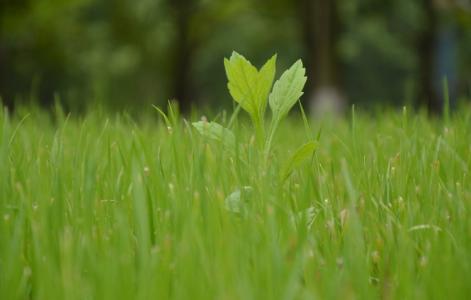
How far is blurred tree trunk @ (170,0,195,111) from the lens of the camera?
20.4 meters

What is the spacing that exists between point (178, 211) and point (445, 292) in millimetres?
545

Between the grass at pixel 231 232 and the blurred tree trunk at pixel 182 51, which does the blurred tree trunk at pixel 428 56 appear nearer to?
the blurred tree trunk at pixel 182 51

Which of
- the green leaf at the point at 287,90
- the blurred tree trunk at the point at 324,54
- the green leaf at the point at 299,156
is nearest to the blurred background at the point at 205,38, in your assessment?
the blurred tree trunk at the point at 324,54

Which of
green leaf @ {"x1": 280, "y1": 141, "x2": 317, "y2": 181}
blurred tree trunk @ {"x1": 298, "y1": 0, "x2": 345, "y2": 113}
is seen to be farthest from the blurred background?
green leaf @ {"x1": 280, "y1": 141, "x2": 317, "y2": 181}

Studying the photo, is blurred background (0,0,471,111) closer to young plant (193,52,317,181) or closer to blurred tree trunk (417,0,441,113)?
blurred tree trunk (417,0,441,113)

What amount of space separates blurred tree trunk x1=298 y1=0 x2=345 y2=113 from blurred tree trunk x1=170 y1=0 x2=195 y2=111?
24.6 feet

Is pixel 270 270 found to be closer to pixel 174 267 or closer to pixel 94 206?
pixel 174 267

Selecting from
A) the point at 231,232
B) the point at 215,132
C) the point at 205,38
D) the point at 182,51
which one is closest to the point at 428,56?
the point at 205,38

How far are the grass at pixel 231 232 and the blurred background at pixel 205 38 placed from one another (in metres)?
10.7

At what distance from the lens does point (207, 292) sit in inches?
41.1

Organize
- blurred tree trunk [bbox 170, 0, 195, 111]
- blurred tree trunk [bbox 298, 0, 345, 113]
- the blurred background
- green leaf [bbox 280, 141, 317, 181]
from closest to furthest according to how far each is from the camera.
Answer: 1. green leaf [bbox 280, 141, 317, 181]
2. blurred tree trunk [bbox 298, 0, 345, 113]
3. the blurred background
4. blurred tree trunk [bbox 170, 0, 195, 111]

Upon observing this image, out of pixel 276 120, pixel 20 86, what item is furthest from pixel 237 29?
pixel 276 120

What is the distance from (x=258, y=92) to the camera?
1821 mm

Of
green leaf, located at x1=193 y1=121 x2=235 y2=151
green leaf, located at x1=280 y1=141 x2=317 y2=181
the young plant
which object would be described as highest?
the young plant
